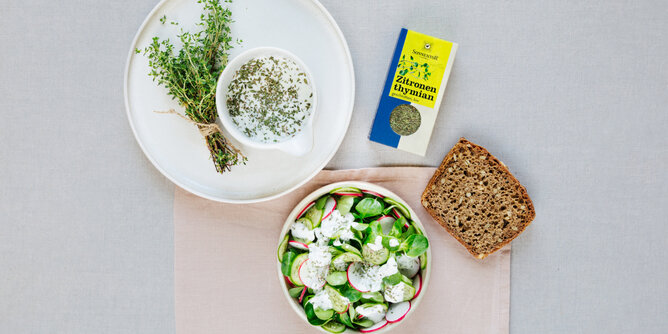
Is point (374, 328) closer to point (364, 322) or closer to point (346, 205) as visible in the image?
point (364, 322)

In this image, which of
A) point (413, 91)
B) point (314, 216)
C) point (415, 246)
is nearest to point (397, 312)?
point (415, 246)

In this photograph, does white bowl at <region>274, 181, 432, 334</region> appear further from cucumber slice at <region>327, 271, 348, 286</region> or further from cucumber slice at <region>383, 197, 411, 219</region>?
cucumber slice at <region>327, 271, 348, 286</region>

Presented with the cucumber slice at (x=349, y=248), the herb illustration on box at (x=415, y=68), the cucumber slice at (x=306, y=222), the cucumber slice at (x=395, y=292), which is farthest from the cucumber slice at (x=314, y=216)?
the herb illustration on box at (x=415, y=68)

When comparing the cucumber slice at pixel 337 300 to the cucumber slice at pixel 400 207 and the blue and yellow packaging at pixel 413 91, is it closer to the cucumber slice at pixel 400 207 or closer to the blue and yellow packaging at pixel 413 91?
the cucumber slice at pixel 400 207

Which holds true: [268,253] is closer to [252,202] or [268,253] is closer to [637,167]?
[252,202]

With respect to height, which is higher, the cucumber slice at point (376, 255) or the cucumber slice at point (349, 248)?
the cucumber slice at point (376, 255)

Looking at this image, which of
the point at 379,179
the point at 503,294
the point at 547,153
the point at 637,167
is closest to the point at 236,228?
the point at 379,179

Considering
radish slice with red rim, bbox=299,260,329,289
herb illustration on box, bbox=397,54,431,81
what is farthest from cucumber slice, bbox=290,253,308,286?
herb illustration on box, bbox=397,54,431,81
